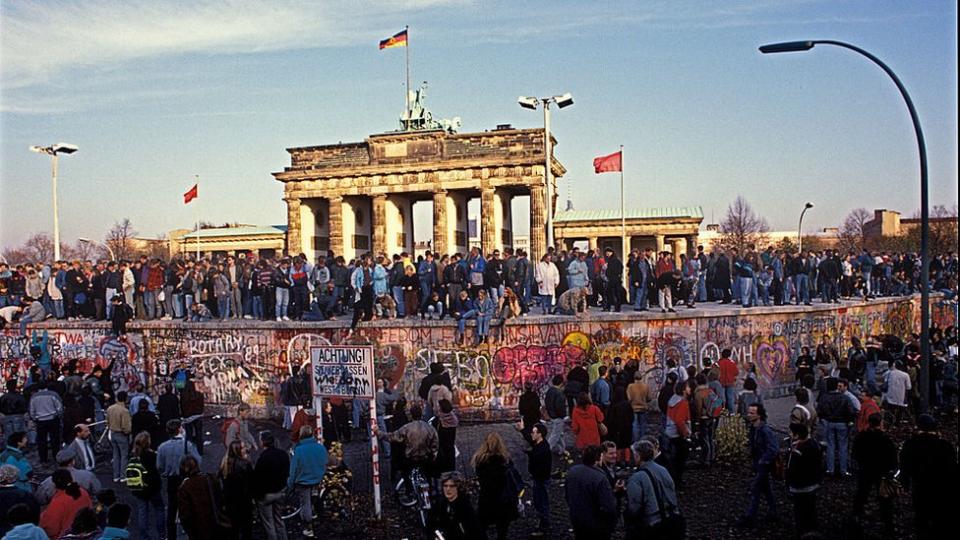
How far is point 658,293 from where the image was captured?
2038 cm

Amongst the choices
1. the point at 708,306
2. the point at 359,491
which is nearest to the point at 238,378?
the point at 359,491

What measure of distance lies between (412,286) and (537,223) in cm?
2363

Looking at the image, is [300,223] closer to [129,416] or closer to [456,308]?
[456,308]

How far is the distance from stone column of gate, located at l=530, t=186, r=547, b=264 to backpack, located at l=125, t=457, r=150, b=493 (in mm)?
32427

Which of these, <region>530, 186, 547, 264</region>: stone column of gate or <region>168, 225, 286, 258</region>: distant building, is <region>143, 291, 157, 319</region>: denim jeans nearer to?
<region>530, 186, 547, 264</region>: stone column of gate

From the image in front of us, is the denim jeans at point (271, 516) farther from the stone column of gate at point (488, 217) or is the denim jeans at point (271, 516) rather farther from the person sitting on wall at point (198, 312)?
the stone column of gate at point (488, 217)

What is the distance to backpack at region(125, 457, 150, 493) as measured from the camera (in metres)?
9.59

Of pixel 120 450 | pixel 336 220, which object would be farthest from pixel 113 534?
pixel 336 220

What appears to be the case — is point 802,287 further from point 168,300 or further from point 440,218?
point 440,218

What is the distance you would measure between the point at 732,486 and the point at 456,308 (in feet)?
29.1

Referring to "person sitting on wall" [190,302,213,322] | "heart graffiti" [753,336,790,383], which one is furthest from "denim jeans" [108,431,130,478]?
"heart graffiti" [753,336,790,383]

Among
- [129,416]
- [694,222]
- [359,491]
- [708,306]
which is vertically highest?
[694,222]

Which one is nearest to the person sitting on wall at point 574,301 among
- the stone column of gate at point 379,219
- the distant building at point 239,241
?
the stone column of gate at point 379,219

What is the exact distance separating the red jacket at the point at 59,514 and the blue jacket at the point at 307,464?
274cm
